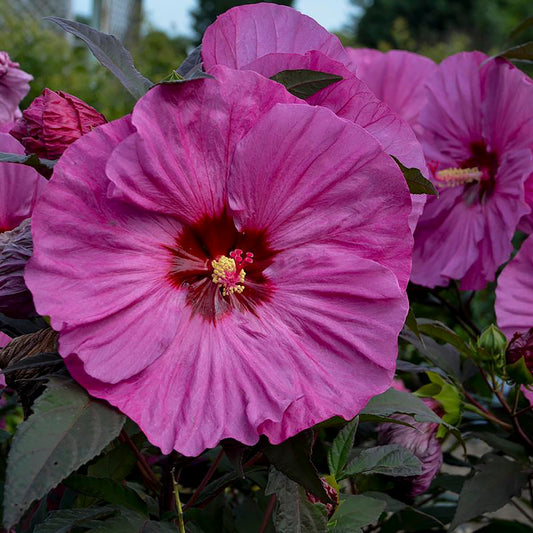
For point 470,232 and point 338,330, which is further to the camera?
point 470,232

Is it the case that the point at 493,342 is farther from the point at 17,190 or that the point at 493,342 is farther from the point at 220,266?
the point at 17,190

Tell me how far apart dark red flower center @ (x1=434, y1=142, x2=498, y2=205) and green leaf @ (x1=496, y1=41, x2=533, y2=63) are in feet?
0.51

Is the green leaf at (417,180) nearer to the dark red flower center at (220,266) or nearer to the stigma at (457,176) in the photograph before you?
the dark red flower center at (220,266)

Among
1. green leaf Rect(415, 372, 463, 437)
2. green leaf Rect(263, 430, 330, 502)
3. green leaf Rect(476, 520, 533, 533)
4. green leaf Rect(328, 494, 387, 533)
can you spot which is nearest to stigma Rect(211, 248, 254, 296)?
green leaf Rect(263, 430, 330, 502)

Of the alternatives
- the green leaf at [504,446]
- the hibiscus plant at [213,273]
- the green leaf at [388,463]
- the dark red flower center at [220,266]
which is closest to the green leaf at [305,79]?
the hibiscus plant at [213,273]

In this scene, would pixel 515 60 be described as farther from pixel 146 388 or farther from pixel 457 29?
pixel 457 29

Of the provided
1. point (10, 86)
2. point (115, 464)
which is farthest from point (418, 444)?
point (10, 86)

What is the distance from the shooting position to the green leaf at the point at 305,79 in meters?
0.61

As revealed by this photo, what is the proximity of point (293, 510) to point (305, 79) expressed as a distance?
1.16ft

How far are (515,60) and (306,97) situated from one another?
0.55 meters

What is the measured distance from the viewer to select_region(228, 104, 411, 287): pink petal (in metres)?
0.58

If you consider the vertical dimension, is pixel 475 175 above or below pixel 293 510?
above

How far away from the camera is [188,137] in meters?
0.58

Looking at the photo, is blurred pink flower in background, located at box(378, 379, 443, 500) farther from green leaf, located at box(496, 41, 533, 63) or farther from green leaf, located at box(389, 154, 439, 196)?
green leaf, located at box(496, 41, 533, 63)
